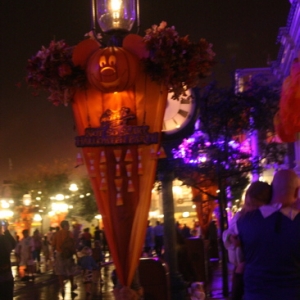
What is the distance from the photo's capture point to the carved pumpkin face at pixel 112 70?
20.9ft

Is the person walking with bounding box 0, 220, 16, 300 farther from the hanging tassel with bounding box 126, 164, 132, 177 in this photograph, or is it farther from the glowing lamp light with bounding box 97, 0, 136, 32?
the glowing lamp light with bounding box 97, 0, 136, 32

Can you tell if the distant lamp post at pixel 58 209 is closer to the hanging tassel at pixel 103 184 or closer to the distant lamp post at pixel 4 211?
the distant lamp post at pixel 4 211

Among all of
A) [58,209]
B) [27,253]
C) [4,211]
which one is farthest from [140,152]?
[58,209]

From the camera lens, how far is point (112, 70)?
6.32 meters

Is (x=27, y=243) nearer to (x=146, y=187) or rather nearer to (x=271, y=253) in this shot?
(x=146, y=187)

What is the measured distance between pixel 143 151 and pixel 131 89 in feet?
2.31

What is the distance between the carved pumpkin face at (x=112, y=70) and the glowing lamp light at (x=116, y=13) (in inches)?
19.5

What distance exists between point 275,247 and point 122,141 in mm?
2570

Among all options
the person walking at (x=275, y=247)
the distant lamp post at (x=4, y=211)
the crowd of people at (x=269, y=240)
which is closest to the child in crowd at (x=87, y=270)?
the crowd of people at (x=269, y=240)

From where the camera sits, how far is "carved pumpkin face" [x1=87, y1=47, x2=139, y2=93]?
636 cm

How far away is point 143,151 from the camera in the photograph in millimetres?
6480

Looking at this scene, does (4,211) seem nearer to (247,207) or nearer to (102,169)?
(102,169)

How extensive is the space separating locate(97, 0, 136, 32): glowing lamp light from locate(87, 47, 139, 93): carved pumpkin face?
0.49 m

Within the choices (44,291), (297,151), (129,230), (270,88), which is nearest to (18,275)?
(44,291)
